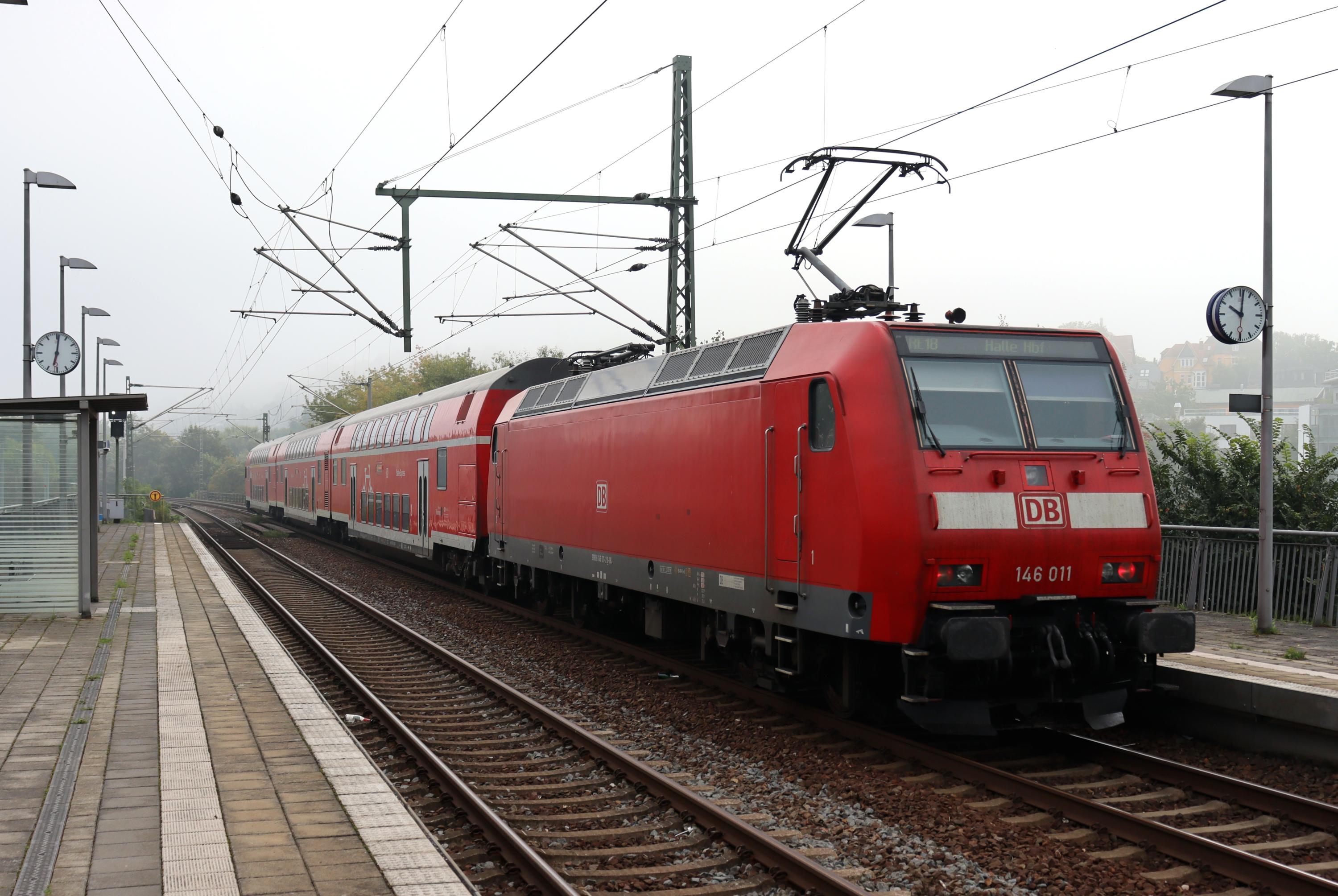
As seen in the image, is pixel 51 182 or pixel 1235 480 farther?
pixel 51 182

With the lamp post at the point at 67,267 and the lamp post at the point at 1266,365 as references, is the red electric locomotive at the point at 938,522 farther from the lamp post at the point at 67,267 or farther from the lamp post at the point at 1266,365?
the lamp post at the point at 67,267

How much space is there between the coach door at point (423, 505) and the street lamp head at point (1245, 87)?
1577 centimetres

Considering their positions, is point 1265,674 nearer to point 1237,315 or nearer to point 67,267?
point 1237,315

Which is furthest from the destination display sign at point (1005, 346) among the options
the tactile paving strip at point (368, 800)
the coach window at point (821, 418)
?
the tactile paving strip at point (368, 800)

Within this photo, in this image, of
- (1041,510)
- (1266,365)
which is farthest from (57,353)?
(1266,365)

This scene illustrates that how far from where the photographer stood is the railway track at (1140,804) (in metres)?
5.95

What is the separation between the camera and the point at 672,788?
7312mm

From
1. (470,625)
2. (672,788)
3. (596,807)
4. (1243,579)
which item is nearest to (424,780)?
(596,807)

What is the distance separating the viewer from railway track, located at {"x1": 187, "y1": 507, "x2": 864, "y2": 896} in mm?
5984

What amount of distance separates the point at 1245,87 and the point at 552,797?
10.9m

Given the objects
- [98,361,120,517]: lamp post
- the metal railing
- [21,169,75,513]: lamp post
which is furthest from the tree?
[21,169,75,513]: lamp post

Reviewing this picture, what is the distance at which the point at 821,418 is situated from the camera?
883 cm

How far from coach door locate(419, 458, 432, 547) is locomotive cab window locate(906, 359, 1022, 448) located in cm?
1616

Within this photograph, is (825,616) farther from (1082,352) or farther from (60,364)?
(60,364)
